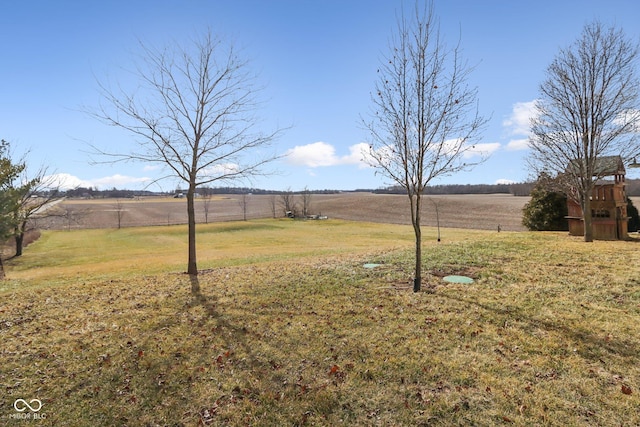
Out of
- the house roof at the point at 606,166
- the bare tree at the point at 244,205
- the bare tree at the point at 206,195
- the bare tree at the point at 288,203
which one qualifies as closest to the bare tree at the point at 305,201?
the bare tree at the point at 288,203

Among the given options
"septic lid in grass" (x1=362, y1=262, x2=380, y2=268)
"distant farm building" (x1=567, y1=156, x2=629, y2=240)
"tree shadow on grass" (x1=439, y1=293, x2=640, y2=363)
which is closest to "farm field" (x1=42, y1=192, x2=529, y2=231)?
"distant farm building" (x1=567, y1=156, x2=629, y2=240)

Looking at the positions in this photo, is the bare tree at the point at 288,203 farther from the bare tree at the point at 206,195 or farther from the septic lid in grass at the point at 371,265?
the septic lid in grass at the point at 371,265

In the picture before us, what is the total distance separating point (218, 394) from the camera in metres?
4.32

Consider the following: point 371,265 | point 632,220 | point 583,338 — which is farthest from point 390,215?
point 583,338

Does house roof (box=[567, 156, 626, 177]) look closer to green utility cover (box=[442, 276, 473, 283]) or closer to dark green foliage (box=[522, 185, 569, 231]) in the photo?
dark green foliage (box=[522, 185, 569, 231])

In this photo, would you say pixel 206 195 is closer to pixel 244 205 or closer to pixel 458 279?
pixel 244 205

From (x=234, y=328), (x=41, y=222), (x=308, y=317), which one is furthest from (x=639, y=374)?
(x=41, y=222)

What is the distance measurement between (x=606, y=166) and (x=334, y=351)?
1847cm

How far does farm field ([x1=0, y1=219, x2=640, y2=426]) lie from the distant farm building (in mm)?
10118

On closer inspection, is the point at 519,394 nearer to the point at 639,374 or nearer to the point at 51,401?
the point at 639,374

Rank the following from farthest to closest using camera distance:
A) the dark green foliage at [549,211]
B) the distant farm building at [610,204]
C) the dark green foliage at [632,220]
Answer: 1. the dark green foliage at [549,211]
2. the dark green foliage at [632,220]
3. the distant farm building at [610,204]

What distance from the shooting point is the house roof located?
640 inches

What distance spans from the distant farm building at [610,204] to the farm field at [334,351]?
1012 cm

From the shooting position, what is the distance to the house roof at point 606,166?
1625cm
